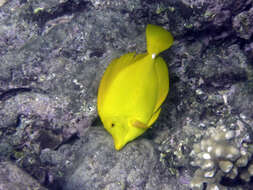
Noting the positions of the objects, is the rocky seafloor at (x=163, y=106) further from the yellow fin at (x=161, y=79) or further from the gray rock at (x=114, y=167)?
the yellow fin at (x=161, y=79)

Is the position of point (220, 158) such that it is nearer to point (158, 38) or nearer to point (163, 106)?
point (163, 106)

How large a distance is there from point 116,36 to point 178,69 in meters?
1.12

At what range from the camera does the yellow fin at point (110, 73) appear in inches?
104

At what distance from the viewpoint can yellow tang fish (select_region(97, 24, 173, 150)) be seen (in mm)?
2529

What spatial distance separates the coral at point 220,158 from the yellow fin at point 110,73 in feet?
5.20

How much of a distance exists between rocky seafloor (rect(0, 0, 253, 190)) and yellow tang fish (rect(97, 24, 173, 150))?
1.16ft

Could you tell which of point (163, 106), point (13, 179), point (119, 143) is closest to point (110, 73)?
point (119, 143)

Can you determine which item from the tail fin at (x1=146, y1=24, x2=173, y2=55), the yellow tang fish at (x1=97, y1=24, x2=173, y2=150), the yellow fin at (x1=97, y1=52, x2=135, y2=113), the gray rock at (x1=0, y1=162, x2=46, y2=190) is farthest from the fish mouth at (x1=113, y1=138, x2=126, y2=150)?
the tail fin at (x1=146, y1=24, x2=173, y2=55)

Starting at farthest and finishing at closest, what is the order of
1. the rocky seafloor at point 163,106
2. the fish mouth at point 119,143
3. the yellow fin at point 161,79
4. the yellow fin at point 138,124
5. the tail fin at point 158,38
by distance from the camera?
the rocky seafloor at point 163,106 < the yellow fin at point 161,79 < the tail fin at point 158,38 < the fish mouth at point 119,143 < the yellow fin at point 138,124

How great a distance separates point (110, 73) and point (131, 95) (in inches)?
16.6

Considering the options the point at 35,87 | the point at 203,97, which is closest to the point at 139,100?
the point at 203,97

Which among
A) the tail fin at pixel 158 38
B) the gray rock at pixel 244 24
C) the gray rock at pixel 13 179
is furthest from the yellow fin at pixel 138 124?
the gray rock at pixel 244 24

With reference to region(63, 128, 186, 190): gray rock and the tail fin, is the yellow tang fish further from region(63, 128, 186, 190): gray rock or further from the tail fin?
region(63, 128, 186, 190): gray rock

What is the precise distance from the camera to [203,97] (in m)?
3.26
